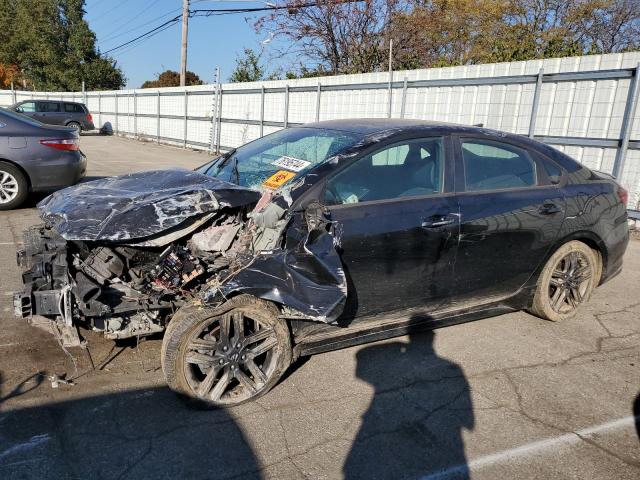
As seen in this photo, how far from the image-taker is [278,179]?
11.3 feet

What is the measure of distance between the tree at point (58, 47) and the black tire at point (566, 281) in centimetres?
4548

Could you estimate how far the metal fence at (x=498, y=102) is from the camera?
24.9 ft

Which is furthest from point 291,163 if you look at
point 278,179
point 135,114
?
point 135,114

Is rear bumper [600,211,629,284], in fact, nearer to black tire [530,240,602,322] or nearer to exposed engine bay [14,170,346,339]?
black tire [530,240,602,322]

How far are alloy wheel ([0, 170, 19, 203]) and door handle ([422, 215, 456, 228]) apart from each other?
6.54 metres

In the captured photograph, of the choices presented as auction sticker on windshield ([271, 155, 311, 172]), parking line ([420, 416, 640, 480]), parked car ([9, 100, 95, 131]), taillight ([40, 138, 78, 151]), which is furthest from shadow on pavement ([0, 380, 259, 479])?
parked car ([9, 100, 95, 131])

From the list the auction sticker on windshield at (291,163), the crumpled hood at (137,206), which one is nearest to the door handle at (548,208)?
the auction sticker on windshield at (291,163)

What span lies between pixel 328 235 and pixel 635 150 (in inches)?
256

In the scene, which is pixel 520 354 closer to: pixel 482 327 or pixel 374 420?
pixel 482 327

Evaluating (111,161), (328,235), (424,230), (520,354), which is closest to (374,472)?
(328,235)

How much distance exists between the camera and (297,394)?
3.16 meters

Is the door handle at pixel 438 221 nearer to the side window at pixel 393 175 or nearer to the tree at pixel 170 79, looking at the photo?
the side window at pixel 393 175

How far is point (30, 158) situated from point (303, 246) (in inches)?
242

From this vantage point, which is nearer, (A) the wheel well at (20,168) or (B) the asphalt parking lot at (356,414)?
(B) the asphalt parking lot at (356,414)
